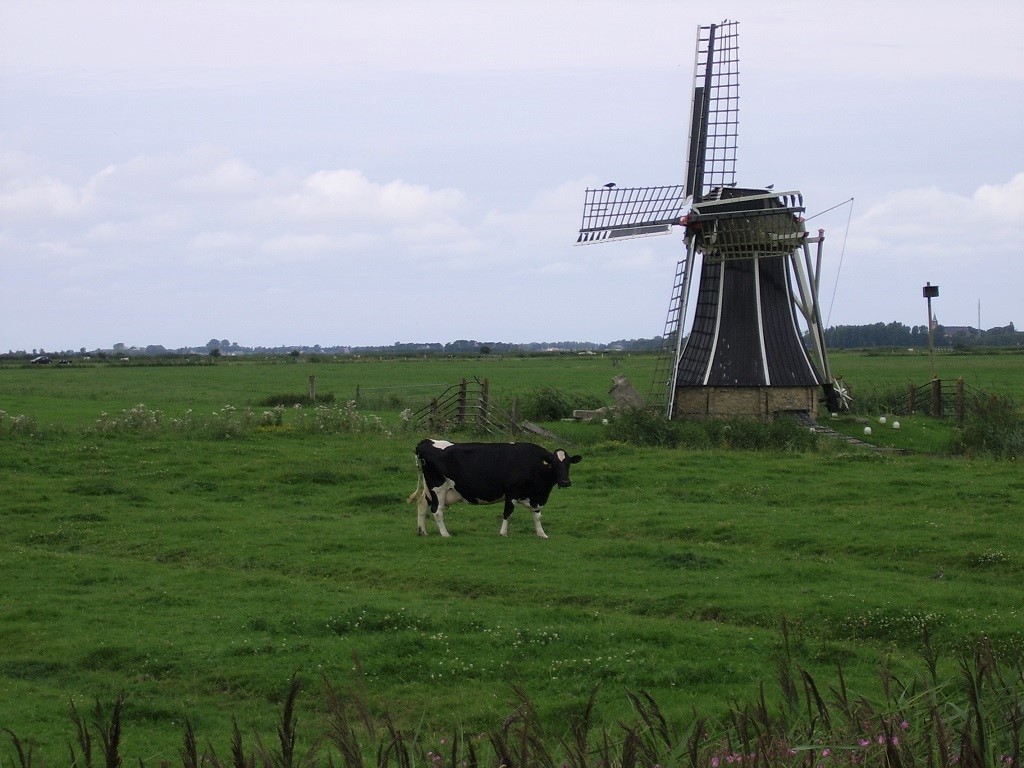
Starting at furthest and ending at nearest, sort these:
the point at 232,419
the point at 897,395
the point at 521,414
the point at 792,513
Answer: the point at 897,395
the point at 521,414
the point at 232,419
the point at 792,513

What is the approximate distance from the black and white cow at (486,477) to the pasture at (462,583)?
1.99 ft

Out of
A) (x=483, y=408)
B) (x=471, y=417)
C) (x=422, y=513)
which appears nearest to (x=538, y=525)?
(x=422, y=513)

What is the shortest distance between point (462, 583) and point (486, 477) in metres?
3.59

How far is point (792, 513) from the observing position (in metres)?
19.6

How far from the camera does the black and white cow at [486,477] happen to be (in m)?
18.2

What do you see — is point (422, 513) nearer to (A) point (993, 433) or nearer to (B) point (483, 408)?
(B) point (483, 408)

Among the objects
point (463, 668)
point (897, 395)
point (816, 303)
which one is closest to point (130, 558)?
point (463, 668)

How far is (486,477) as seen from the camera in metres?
18.2

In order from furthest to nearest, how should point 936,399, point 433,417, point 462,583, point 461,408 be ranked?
point 936,399
point 461,408
point 433,417
point 462,583

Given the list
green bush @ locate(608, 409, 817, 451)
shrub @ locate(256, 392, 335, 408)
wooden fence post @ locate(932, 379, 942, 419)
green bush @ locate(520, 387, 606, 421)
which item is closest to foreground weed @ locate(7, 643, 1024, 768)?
green bush @ locate(608, 409, 817, 451)

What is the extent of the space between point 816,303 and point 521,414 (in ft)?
34.4

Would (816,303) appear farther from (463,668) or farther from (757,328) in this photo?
(463,668)

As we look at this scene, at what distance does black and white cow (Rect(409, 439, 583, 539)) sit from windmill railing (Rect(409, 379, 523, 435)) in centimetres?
1443

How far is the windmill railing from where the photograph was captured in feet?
110
